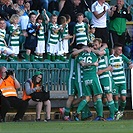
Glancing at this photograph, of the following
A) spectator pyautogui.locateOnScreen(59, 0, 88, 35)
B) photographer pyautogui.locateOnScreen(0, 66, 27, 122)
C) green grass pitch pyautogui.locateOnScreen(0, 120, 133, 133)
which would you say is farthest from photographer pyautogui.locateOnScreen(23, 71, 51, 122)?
spectator pyautogui.locateOnScreen(59, 0, 88, 35)

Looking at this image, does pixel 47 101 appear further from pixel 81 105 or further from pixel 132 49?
pixel 132 49

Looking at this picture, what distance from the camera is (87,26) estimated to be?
19.0 meters

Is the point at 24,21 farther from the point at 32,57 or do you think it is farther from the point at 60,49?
the point at 60,49

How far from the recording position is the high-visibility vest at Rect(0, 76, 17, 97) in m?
16.6

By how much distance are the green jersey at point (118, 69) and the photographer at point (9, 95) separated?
8.27ft

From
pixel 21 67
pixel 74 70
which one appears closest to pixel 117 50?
pixel 74 70

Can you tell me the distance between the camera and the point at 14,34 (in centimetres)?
1830

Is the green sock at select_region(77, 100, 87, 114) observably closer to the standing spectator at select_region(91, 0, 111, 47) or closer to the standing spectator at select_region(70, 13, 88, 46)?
the standing spectator at select_region(70, 13, 88, 46)

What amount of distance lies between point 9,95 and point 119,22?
180 inches

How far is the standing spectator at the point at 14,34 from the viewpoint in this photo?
59.8 feet

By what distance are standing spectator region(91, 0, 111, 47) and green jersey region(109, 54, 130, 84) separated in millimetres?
1958

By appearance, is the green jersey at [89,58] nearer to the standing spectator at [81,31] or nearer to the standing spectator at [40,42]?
the standing spectator at [40,42]

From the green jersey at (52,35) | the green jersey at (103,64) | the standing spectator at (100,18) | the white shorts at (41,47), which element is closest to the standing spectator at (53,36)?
the green jersey at (52,35)

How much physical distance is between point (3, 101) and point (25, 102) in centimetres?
56
